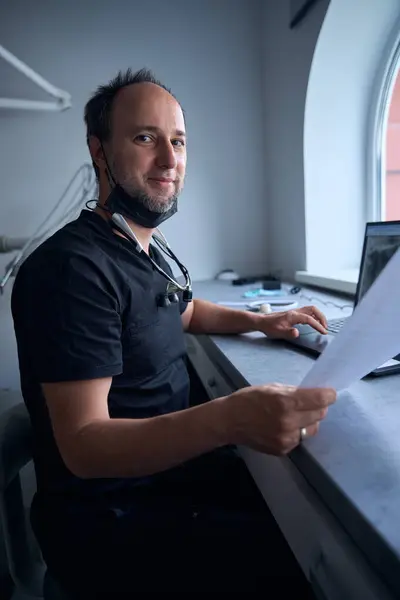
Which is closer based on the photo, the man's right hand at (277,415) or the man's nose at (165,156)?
the man's right hand at (277,415)

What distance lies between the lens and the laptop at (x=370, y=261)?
2.68ft

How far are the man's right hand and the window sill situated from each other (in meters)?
0.87

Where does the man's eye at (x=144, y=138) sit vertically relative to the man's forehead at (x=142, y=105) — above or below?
below

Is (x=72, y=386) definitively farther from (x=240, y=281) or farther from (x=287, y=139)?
(x=287, y=139)

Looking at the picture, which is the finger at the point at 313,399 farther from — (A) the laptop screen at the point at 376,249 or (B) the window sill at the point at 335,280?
(B) the window sill at the point at 335,280

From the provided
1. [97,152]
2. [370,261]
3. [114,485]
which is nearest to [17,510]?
[114,485]

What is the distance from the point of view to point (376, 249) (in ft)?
2.84

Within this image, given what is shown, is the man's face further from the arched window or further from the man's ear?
the arched window

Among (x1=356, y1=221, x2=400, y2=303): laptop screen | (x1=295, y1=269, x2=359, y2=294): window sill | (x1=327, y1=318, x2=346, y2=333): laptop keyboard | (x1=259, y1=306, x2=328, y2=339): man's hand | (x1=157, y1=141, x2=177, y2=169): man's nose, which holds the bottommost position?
(x1=295, y1=269, x2=359, y2=294): window sill

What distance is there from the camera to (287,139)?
5.77 ft

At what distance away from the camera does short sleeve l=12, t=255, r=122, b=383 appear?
1.87 feet

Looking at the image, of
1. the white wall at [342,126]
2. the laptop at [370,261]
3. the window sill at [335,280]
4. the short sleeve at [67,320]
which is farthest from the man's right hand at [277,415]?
the white wall at [342,126]

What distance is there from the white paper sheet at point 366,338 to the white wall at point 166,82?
1631 mm

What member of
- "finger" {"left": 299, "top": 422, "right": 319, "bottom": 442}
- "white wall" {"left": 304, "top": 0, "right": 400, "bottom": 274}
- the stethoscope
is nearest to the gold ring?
"finger" {"left": 299, "top": 422, "right": 319, "bottom": 442}
